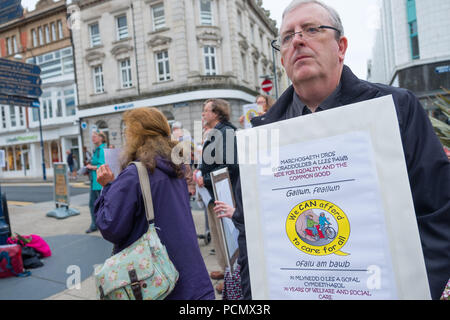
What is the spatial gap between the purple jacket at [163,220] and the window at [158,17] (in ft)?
67.9

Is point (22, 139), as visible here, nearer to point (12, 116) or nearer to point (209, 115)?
point (12, 116)

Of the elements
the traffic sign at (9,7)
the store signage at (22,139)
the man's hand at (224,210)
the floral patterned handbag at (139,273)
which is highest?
the store signage at (22,139)

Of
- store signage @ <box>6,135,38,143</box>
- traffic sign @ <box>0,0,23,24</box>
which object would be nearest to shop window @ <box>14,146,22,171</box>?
store signage @ <box>6,135,38,143</box>

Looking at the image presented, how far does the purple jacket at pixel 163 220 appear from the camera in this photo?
71.0 inches

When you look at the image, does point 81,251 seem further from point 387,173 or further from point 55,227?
point 387,173

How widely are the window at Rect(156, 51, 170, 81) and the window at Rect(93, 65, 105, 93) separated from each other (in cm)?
528

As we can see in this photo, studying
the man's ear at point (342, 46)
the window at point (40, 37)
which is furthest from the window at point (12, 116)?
the man's ear at point (342, 46)

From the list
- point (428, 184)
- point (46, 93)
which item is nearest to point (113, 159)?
point (428, 184)

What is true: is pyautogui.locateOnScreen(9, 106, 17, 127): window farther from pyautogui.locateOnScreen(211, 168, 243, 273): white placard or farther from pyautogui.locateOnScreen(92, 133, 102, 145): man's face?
pyautogui.locateOnScreen(211, 168, 243, 273): white placard

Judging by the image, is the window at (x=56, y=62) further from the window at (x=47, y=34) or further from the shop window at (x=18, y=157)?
the shop window at (x=18, y=157)

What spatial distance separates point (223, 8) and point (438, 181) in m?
21.6

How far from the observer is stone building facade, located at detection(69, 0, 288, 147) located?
63.6 ft
